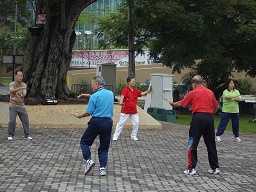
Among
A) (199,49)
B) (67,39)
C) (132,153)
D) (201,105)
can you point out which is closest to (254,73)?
(199,49)

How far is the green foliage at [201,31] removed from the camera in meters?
30.5

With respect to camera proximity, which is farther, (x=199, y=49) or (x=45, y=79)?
(x=199, y=49)

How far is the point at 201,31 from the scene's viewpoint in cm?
3078

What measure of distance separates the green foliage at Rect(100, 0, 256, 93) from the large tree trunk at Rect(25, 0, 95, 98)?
716 cm

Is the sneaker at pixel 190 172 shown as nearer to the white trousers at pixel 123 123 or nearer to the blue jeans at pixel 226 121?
the white trousers at pixel 123 123

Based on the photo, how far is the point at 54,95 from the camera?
2373 centimetres

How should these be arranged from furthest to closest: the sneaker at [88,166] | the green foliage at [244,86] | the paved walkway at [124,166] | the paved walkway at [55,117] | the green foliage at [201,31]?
1. the green foliage at [244,86]
2. the green foliage at [201,31]
3. the paved walkway at [55,117]
4. the sneaker at [88,166]
5. the paved walkway at [124,166]

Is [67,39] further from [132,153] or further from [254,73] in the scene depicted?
[254,73]

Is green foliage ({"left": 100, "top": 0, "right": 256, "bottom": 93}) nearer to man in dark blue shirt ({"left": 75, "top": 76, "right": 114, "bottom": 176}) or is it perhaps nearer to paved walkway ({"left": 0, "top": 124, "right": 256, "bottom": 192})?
paved walkway ({"left": 0, "top": 124, "right": 256, "bottom": 192})

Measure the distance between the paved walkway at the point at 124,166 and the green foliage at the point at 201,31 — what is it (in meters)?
13.5

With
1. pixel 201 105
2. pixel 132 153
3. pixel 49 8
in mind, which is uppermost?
pixel 49 8

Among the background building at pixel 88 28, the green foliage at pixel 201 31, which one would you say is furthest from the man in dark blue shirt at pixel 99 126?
the background building at pixel 88 28

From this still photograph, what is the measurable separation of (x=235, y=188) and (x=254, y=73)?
1070 inches

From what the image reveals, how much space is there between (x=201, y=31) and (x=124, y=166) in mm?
19544
